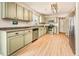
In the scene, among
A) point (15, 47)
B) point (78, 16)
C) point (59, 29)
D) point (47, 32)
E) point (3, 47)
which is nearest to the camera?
point (78, 16)

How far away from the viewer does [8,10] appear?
12.1ft

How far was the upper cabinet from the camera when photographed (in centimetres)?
347

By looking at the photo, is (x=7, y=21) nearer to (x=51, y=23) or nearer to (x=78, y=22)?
(x=78, y=22)

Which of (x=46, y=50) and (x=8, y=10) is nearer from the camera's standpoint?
(x=8, y=10)

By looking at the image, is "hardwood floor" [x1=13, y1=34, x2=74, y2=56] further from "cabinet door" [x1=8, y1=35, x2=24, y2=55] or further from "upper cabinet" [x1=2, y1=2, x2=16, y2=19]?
"upper cabinet" [x1=2, y1=2, x2=16, y2=19]

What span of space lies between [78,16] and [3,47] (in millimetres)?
2175

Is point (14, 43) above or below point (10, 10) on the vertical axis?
below

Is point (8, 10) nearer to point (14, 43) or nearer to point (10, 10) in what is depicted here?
point (10, 10)

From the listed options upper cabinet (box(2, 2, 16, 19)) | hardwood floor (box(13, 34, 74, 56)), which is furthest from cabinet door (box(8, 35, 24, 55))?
upper cabinet (box(2, 2, 16, 19))

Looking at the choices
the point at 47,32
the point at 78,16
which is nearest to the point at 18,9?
the point at 78,16

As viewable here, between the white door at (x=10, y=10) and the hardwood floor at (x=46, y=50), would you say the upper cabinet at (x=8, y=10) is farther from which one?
the hardwood floor at (x=46, y=50)

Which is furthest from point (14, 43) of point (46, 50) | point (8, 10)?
point (46, 50)

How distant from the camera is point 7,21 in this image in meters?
4.07

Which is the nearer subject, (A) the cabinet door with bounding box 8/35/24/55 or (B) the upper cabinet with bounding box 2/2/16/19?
(A) the cabinet door with bounding box 8/35/24/55
